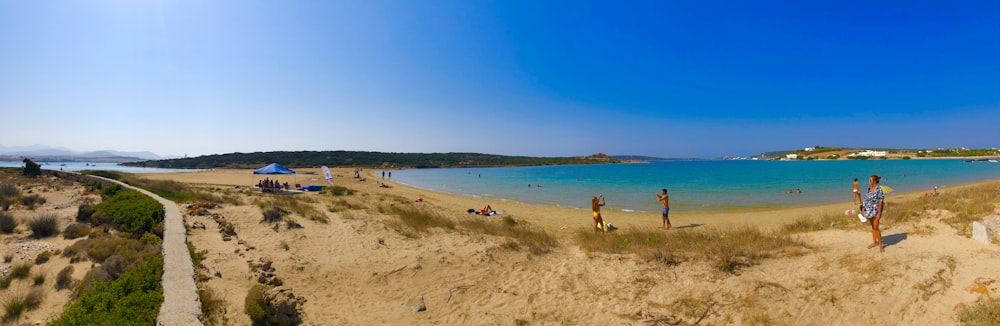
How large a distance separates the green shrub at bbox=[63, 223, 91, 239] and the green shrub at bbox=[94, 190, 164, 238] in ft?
2.01

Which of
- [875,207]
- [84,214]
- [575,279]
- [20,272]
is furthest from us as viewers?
[84,214]

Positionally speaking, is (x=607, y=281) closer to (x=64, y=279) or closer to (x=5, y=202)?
(x=64, y=279)

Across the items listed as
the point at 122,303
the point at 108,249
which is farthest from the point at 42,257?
the point at 122,303

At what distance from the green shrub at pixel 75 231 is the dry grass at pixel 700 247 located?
13.9 metres

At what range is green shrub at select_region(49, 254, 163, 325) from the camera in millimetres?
4469

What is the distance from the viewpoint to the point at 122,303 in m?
4.87

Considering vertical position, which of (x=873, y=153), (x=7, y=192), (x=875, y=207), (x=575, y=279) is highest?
(x=873, y=153)

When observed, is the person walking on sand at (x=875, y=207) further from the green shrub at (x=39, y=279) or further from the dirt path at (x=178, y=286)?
the green shrub at (x=39, y=279)

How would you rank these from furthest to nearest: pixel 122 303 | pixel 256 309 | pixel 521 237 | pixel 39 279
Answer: pixel 521 237 → pixel 39 279 → pixel 256 309 → pixel 122 303

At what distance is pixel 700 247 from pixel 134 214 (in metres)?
15.9

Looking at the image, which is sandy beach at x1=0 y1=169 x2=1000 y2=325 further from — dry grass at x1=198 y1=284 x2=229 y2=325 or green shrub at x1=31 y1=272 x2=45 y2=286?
green shrub at x1=31 y1=272 x2=45 y2=286

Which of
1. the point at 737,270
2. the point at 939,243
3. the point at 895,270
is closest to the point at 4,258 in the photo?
the point at 737,270

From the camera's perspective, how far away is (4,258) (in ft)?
26.4

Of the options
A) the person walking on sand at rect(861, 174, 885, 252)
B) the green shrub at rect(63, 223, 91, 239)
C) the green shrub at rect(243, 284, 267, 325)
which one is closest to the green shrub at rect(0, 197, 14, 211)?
the green shrub at rect(63, 223, 91, 239)
